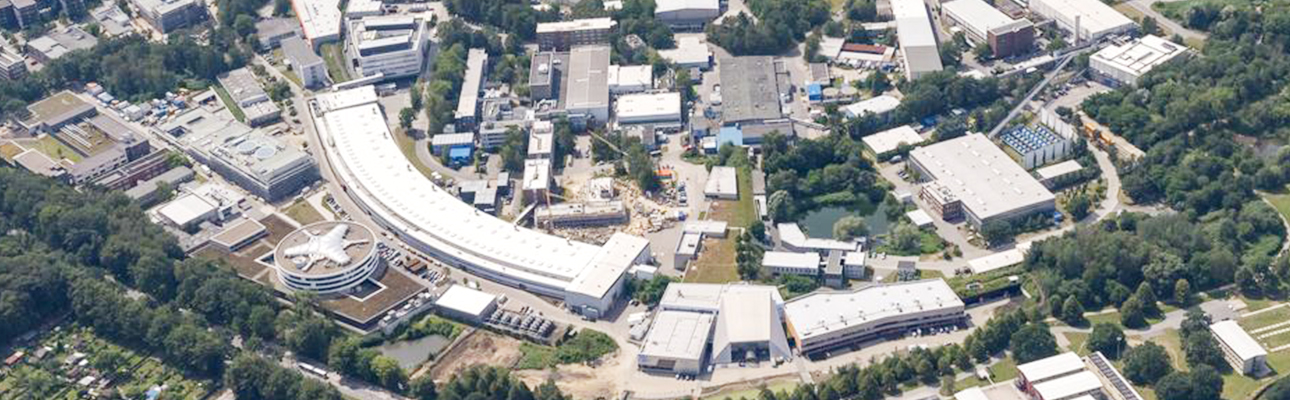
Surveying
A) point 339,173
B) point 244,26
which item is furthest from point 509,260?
point 244,26

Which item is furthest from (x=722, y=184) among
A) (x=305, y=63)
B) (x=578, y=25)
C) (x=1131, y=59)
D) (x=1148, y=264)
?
(x=305, y=63)

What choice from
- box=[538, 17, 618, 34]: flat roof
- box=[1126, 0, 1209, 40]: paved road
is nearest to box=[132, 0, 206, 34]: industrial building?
box=[538, 17, 618, 34]: flat roof

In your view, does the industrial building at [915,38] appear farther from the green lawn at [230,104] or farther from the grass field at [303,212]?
the green lawn at [230,104]

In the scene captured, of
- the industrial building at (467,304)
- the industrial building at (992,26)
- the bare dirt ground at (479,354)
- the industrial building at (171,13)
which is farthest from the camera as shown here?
the industrial building at (171,13)

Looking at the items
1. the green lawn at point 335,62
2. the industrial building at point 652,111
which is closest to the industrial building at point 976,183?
the industrial building at point 652,111

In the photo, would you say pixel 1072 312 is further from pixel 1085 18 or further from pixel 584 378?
pixel 1085 18
